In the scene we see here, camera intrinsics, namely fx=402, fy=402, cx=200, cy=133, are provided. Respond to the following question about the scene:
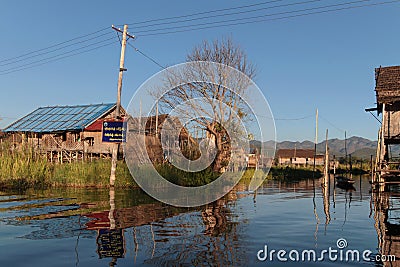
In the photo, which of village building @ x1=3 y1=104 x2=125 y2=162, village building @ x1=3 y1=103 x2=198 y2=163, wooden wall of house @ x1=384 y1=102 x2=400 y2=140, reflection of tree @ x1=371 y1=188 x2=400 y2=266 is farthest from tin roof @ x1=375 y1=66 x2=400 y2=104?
village building @ x1=3 y1=104 x2=125 y2=162

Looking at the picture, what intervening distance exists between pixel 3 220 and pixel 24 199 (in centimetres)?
564

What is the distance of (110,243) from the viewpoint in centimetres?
826

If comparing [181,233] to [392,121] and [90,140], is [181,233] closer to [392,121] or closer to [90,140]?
[392,121]

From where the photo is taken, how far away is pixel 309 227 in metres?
11.0

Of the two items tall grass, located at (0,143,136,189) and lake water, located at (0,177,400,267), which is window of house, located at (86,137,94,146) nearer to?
tall grass, located at (0,143,136,189)

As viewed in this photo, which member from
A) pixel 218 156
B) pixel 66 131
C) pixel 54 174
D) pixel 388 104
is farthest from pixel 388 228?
pixel 66 131

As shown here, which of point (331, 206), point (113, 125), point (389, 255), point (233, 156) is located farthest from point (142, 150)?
point (389, 255)

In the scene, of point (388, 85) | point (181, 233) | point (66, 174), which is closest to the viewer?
point (181, 233)

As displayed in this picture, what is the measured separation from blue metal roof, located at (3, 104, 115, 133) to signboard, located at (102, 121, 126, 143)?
2024cm

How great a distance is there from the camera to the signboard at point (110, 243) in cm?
736

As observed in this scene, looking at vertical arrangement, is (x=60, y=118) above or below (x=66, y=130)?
above

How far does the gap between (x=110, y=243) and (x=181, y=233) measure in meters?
1.93

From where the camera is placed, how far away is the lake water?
7188 mm

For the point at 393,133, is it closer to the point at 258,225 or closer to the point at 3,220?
the point at 258,225
